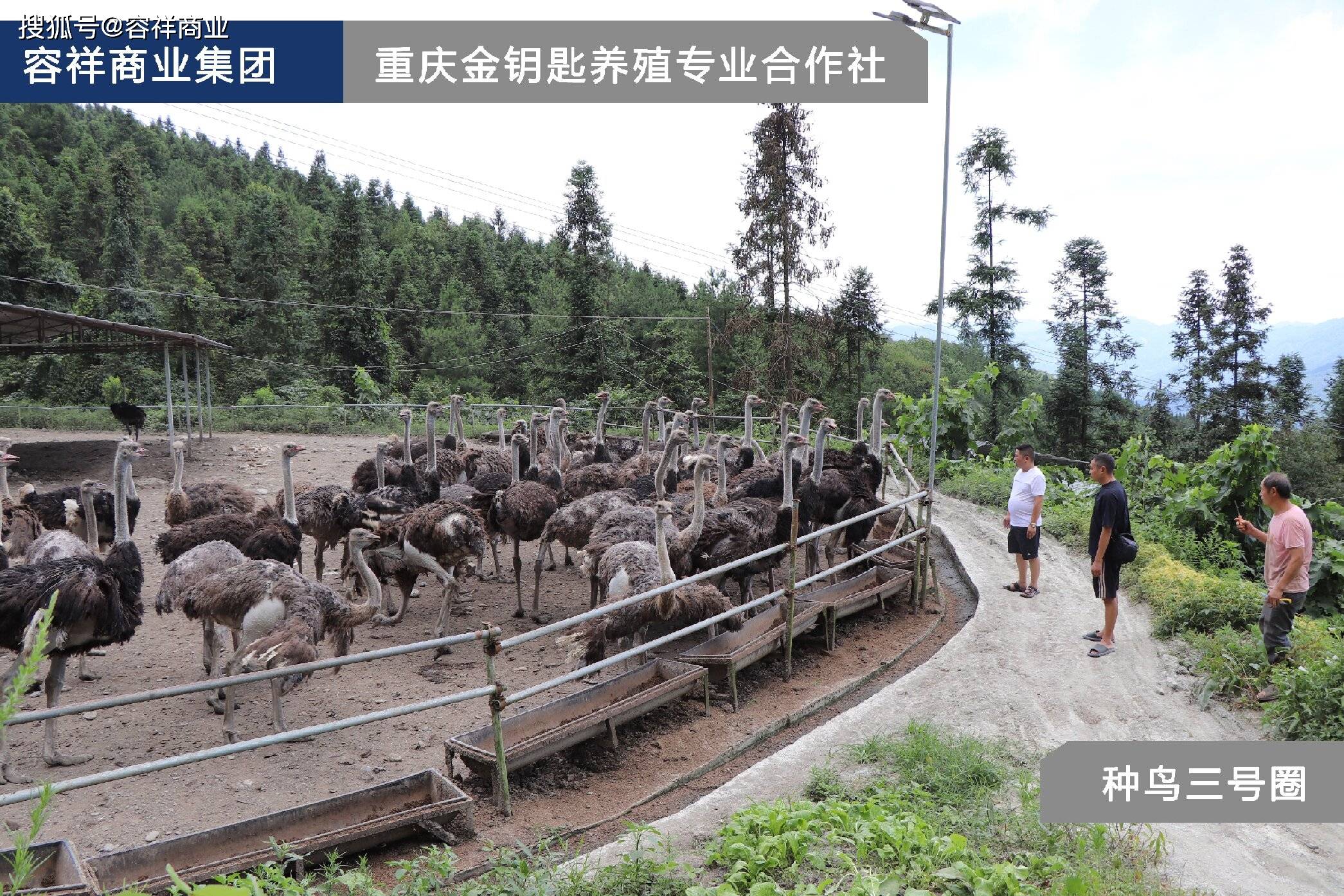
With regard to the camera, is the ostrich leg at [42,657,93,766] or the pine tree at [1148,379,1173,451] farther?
the pine tree at [1148,379,1173,451]

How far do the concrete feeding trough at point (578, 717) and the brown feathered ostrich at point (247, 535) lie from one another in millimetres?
3112

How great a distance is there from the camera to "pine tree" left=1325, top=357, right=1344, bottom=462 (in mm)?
28547

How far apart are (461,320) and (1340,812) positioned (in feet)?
129

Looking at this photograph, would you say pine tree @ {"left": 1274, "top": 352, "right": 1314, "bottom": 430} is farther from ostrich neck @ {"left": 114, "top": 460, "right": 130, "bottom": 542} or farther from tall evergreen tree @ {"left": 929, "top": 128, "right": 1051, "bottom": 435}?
ostrich neck @ {"left": 114, "top": 460, "right": 130, "bottom": 542}

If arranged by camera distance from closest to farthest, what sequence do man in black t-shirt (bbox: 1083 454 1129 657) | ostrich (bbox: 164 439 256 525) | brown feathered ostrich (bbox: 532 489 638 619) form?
1. man in black t-shirt (bbox: 1083 454 1129 657)
2. brown feathered ostrich (bbox: 532 489 638 619)
3. ostrich (bbox: 164 439 256 525)

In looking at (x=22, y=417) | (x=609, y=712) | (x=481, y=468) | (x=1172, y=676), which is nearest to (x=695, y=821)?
(x=609, y=712)

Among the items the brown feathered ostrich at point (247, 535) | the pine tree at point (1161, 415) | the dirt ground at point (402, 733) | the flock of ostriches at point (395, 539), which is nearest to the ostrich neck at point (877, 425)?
the flock of ostriches at point (395, 539)

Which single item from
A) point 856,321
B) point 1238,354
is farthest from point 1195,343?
point 856,321

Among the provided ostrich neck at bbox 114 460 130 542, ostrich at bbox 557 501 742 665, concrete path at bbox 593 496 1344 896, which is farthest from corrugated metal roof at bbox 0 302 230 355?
concrete path at bbox 593 496 1344 896

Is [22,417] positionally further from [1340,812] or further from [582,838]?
[1340,812]

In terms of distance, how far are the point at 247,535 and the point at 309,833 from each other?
4192 mm

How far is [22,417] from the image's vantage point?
23.2 m

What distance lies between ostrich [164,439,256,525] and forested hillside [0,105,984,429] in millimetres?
15279

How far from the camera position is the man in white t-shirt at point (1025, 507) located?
8914mm
